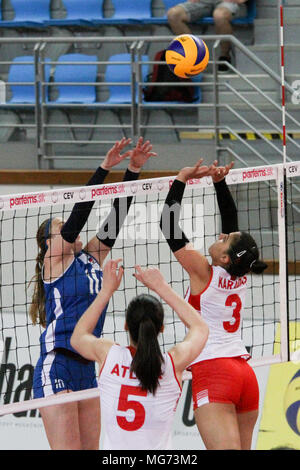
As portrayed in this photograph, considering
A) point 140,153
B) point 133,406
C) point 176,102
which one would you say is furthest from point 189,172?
point 176,102

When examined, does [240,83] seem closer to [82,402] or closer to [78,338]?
[82,402]

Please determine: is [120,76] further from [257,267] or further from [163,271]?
[257,267]

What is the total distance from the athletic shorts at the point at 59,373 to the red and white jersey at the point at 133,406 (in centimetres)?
120

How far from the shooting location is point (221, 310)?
4820 mm

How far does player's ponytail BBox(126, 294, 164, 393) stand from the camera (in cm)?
358

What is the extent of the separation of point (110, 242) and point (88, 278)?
0.87 ft

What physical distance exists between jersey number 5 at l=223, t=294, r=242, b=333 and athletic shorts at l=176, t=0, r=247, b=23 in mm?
5484

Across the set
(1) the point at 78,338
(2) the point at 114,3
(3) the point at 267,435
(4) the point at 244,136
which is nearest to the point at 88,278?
(1) the point at 78,338

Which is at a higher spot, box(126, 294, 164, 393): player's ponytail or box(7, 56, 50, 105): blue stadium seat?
box(7, 56, 50, 105): blue stadium seat

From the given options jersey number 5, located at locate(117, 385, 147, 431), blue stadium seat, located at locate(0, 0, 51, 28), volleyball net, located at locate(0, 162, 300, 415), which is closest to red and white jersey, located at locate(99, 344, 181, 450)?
jersey number 5, located at locate(117, 385, 147, 431)

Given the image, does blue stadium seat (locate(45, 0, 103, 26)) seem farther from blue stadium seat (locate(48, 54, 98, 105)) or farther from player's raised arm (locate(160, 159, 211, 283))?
player's raised arm (locate(160, 159, 211, 283))

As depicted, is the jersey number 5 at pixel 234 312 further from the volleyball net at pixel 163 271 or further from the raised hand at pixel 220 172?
the volleyball net at pixel 163 271

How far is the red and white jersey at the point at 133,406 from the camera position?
143 inches

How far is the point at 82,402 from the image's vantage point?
196 inches
